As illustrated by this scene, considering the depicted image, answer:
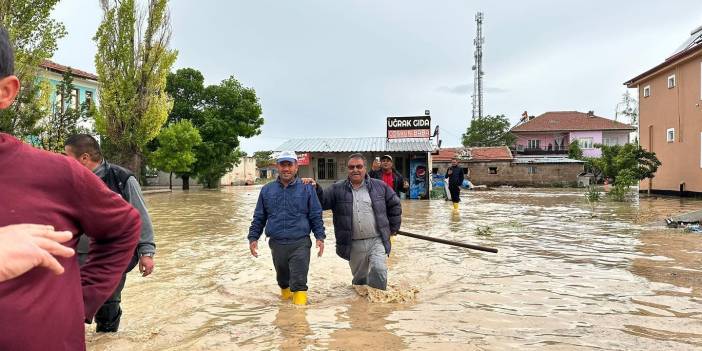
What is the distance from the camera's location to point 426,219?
51.0 feet

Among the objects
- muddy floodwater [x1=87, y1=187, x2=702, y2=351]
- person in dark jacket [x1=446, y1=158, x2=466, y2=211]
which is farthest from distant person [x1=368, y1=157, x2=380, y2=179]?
person in dark jacket [x1=446, y1=158, x2=466, y2=211]

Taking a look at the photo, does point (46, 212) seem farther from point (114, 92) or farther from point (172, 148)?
point (172, 148)

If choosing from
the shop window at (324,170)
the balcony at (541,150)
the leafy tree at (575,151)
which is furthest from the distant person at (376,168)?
the balcony at (541,150)

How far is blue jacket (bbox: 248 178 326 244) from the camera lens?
5500 mm

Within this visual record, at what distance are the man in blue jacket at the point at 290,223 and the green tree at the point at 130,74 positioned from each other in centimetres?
2444

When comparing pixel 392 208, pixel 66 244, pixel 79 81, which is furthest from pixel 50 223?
pixel 79 81

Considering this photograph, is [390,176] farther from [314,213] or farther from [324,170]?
[324,170]

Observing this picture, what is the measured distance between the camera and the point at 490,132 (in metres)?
59.5

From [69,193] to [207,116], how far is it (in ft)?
124

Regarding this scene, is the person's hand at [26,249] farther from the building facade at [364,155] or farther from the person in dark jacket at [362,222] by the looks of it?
the building facade at [364,155]

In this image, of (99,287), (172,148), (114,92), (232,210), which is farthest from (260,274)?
(172,148)

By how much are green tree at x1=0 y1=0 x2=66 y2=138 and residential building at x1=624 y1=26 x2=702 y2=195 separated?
25.3 meters

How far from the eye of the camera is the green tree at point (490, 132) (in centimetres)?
5834

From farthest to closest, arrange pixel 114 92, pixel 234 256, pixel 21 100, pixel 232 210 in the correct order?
1. pixel 114 92
2. pixel 232 210
3. pixel 21 100
4. pixel 234 256
